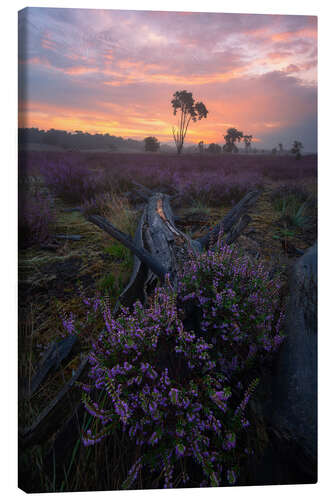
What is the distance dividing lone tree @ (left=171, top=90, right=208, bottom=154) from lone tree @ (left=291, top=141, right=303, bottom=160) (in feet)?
2.71

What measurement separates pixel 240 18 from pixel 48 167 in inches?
76.5

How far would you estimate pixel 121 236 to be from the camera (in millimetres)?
2244

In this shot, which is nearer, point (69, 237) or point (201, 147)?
point (201, 147)

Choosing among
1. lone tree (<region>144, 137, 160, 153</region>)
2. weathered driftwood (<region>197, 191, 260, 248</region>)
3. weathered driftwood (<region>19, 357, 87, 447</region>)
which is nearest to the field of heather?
weathered driftwood (<region>19, 357, 87, 447</region>)

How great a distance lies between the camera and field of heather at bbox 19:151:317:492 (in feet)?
4.95

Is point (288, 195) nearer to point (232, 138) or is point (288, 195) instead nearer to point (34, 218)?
point (232, 138)

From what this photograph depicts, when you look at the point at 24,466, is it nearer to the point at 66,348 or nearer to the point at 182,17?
the point at 66,348

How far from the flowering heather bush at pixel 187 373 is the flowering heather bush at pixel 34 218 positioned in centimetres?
88

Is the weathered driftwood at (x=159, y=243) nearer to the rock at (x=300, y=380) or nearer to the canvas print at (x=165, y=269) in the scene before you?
the canvas print at (x=165, y=269)

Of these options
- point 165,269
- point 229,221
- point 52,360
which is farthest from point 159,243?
point 52,360

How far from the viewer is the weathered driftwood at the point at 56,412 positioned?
1588 mm

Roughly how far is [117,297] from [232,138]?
1.71 metres

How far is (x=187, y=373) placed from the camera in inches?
63.6

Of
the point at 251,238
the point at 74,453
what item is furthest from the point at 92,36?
the point at 74,453
